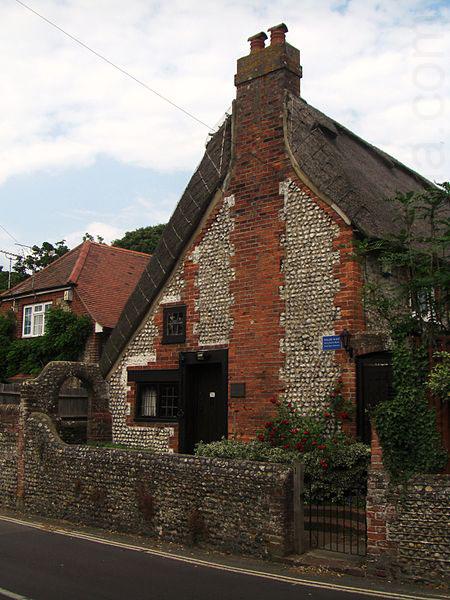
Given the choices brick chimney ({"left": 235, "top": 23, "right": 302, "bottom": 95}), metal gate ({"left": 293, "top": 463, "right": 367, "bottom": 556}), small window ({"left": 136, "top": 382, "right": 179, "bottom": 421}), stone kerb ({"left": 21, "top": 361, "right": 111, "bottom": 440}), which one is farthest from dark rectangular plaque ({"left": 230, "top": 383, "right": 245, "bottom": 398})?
brick chimney ({"left": 235, "top": 23, "right": 302, "bottom": 95})

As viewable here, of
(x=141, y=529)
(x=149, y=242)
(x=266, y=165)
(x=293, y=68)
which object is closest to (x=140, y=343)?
(x=266, y=165)

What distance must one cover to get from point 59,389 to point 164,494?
530cm

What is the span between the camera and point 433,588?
7621mm

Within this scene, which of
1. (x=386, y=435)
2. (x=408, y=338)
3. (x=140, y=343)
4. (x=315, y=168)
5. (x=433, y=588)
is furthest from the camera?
(x=140, y=343)

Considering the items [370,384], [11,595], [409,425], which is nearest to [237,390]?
[370,384]

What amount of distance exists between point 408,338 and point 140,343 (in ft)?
28.3

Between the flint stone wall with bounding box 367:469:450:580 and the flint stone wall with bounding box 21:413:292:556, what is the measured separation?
1.30 meters

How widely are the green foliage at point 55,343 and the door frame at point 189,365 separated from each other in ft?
28.7

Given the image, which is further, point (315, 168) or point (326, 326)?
point (315, 168)

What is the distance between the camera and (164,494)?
34.0 ft

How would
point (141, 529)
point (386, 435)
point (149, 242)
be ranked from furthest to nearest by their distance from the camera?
point (149, 242), point (141, 529), point (386, 435)

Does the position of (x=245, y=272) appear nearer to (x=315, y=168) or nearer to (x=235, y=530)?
(x=315, y=168)

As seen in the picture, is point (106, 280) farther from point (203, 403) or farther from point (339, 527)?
point (339, 527)

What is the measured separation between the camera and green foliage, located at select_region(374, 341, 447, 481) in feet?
27.5
